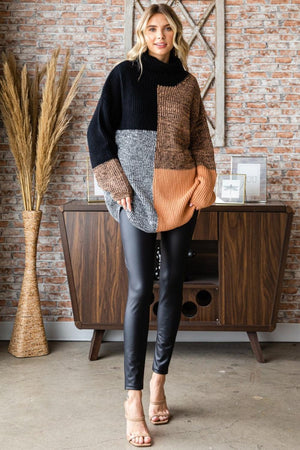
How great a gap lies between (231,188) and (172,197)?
3.75ft

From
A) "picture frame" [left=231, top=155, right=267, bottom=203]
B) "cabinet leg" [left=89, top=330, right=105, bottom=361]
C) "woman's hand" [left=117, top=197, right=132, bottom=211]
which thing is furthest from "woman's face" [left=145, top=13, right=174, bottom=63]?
"cabinet leg" [left=89, top=330, right=105, bottom=361]

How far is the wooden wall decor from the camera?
3287 millimetres

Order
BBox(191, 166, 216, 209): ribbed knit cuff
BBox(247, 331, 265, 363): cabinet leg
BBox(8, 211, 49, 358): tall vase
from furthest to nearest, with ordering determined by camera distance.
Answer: BBox(8, 211, 49, 358): tall vase < BBox(247, 331, 265, 363): cabinet leg < BBox(191, 166, 216, 209): ribbed knit cuff

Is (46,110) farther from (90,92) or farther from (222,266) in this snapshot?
(222,266)

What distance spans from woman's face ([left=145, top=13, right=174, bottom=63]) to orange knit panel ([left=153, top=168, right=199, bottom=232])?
0.49 meters

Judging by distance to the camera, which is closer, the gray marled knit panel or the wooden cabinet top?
the gray marled knit panel

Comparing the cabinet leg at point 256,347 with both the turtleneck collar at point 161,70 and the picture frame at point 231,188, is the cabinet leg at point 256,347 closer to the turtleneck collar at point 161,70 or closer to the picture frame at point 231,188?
the picture frame at point 231,188

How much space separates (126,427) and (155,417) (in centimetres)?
13

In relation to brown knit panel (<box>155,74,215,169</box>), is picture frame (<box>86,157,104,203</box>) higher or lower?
lower

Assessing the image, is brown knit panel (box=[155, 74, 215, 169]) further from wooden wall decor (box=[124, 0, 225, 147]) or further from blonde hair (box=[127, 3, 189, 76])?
wooden wall decor (box=[124, 0, 225, 147])

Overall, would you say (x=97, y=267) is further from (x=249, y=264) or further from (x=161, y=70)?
(x=161, y=70)

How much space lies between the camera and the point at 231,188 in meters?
3.17

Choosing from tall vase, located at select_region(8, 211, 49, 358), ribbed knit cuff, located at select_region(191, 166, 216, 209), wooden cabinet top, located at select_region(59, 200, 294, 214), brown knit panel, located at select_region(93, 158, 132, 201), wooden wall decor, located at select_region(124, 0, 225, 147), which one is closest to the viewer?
brown knit panel, located at select_region(93, 158, 132, 201)

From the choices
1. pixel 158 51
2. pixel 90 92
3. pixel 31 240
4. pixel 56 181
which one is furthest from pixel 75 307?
pixel 158 51
